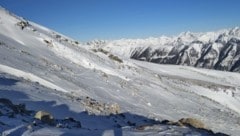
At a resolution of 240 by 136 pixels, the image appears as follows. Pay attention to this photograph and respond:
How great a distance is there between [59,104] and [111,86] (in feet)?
58.0

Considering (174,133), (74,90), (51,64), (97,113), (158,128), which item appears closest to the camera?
(174,133)

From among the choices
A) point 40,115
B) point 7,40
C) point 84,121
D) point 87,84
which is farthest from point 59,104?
point 7,40

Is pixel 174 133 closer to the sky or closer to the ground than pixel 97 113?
closer to the ground

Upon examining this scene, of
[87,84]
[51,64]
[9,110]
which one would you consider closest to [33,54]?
[51,64]

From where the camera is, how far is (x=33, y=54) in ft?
135

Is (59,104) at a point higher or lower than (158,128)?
higher

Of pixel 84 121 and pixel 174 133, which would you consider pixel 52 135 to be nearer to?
pixel 174 133

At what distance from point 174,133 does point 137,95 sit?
26.0m

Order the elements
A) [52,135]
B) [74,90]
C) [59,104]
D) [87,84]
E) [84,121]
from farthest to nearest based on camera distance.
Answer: [87,84] < [74,90] < [59,104] < [84,121] < [52,135]

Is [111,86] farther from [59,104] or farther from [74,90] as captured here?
[59,104]

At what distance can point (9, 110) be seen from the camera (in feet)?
56.6

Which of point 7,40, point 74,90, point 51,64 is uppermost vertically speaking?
point 7,40

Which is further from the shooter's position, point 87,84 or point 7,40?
point 7,40

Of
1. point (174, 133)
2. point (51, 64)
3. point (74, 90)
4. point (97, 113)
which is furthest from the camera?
point (51, 64)
